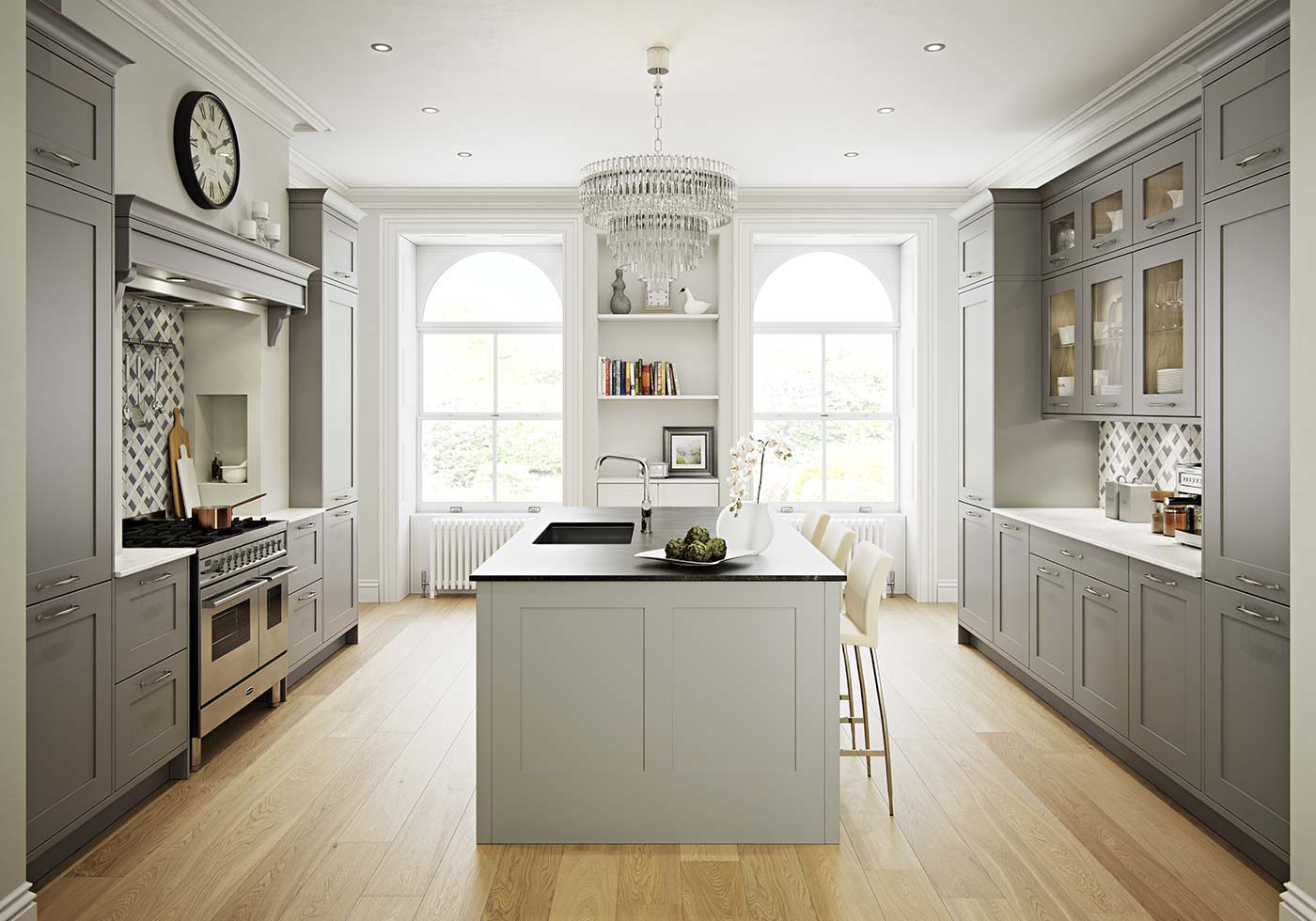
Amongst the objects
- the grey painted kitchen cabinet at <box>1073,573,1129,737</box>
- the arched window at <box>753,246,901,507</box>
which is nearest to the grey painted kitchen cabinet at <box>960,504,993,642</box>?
the grey painted kitchen cabinet at <box>1073,573,1129,737</box>

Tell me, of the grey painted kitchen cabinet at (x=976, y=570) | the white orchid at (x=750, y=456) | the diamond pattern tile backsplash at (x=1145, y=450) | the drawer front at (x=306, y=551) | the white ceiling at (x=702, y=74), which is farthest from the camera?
the grey painted kitchen cabinet at (x=976, y=570)

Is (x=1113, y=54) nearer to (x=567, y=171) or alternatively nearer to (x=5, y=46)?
(x=567, y=171)

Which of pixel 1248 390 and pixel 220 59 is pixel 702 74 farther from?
pixel 1248 390

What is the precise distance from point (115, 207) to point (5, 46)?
976mm

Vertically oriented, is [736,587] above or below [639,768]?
above

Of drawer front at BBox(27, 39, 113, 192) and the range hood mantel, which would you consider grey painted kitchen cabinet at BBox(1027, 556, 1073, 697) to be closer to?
the range hood mantel

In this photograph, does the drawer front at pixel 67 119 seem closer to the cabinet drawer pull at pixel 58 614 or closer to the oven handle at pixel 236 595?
the cabinet drawer pull at pixel 58 614

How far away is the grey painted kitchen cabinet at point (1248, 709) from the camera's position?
2.65m

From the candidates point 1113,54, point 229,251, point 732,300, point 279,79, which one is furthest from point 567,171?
point 1113,54

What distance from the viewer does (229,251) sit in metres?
4.02

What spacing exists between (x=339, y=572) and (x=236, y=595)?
1.42 meters

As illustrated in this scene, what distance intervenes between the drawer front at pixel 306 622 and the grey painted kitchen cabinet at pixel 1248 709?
13.1ft

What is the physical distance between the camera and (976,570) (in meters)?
5.38

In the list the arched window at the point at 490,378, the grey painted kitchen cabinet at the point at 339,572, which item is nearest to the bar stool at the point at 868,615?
the grey painted kitchen cabinet at the point at 339,572
